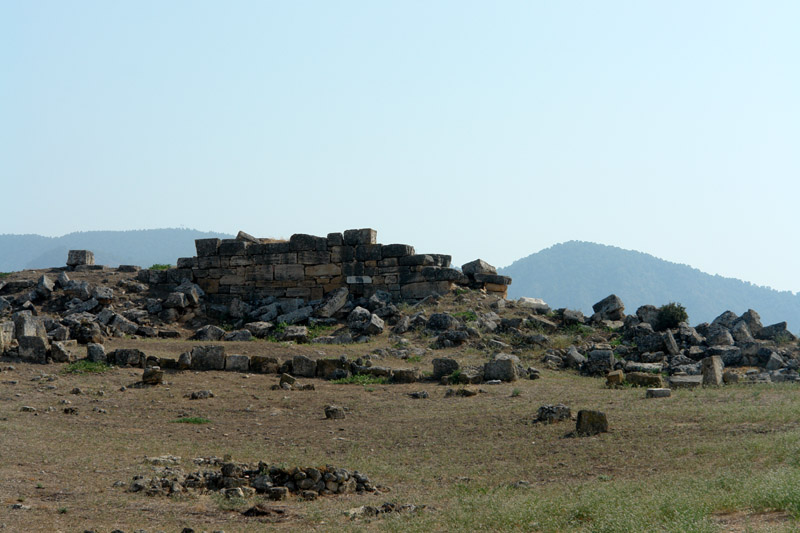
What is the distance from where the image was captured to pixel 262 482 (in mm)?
9508

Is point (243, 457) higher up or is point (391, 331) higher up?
point (391, 331)

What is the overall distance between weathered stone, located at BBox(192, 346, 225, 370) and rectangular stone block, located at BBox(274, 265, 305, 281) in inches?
324

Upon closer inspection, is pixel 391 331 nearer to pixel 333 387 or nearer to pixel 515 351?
pixel 515 351

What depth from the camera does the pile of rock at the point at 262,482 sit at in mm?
9328

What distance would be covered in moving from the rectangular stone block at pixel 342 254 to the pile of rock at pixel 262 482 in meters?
15.8

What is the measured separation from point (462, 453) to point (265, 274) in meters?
15.9

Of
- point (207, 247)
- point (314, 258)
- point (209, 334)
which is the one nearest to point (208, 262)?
point (207, 247)

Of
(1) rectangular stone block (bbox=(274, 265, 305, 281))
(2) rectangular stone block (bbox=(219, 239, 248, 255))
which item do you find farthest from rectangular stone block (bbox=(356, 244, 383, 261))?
(2) rectangular stone block (bbox=(219, 239, 248, 255))

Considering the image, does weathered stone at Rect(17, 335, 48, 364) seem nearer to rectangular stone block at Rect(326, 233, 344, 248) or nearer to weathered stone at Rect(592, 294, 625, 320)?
rectangular stone block at Rect(326, 233, 344, 248)

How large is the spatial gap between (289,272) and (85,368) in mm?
9905

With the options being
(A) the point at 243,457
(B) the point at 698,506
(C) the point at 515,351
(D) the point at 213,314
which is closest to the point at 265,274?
(D) the point at 213,314

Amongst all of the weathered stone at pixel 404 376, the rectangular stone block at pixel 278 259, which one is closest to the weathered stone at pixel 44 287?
the rectangular stone block at pixel 278 259

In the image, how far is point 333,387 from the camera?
1638cm

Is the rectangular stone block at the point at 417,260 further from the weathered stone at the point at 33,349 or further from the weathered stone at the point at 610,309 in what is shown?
the weathered stone at the point at 33,349
